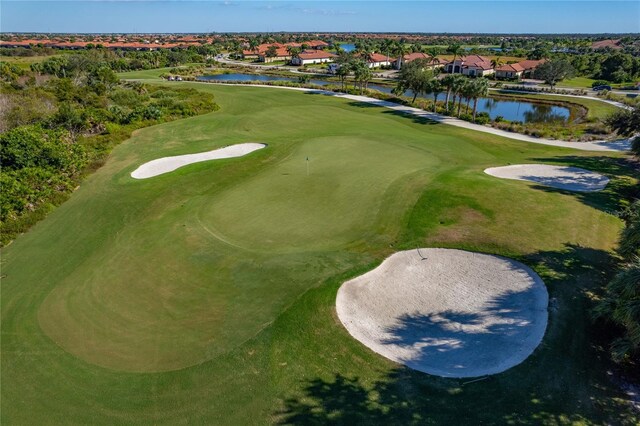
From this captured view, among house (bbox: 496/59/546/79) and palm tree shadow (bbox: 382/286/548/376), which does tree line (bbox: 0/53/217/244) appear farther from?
house (bbox: 496/59/546/79)

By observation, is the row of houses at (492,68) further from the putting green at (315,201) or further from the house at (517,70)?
the putting green at (315,201)

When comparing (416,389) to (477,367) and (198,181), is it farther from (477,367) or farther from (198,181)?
(198,181)

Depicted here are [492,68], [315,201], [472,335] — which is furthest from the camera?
[492,68]

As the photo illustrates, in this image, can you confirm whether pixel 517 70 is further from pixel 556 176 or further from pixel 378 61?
pixel 556 176

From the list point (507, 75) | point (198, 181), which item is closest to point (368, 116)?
point (198, 181)

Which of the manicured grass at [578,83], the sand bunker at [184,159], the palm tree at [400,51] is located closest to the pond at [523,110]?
the manicured grass at [578,83]

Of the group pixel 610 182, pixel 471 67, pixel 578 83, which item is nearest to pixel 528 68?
pixel 471 67

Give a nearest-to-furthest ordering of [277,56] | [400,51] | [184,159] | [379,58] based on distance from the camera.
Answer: [184,159], [400,51], [379,58], [277,56]
